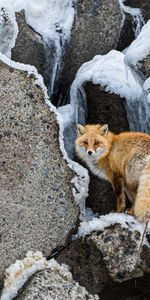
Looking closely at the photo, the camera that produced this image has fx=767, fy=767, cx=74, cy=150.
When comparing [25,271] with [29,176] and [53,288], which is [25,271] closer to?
[53,288]

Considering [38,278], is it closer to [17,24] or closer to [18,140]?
[18,140]

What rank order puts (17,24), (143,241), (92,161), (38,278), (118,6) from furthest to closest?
1. (118,6)
2. (17,24)
3. (92,161)
4. (143,241)
5. (38,278)

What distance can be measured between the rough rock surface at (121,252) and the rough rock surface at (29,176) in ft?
1.72

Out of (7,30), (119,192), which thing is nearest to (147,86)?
(119,192)

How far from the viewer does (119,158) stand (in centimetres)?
960

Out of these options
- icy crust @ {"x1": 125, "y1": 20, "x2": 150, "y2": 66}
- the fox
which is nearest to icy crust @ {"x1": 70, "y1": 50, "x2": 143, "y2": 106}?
icy crust @ {"x1": 125, "y1": 20, "x2": 150, "y2": 66}

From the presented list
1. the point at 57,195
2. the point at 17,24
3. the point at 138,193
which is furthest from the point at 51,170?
the point at 17,24

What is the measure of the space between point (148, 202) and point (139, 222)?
9.6 inches

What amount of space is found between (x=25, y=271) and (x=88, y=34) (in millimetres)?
5395

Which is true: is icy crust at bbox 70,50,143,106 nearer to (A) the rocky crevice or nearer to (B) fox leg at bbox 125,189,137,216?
(B) fox leg at bbox 125,189,137,216

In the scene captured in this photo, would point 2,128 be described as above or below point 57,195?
above

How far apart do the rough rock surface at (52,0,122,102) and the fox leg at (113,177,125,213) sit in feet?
9.83

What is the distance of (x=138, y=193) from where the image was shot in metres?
8.70

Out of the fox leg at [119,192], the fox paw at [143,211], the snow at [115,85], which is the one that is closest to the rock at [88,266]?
the fox paw at [143,211]
